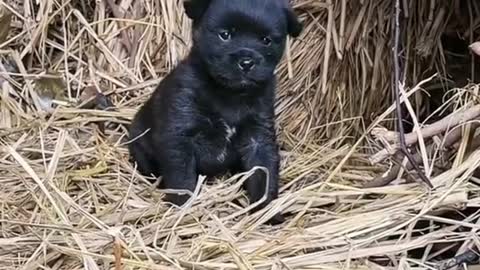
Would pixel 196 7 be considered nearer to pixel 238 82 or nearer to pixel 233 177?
pixel 238 82

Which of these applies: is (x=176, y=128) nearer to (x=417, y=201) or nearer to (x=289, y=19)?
(x=289, y=19)

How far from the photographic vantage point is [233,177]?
2.93m

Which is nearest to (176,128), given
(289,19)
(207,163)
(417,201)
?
(207,163)

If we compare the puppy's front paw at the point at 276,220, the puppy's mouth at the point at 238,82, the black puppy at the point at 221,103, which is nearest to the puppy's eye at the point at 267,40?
the black puppy at the point at 221,103

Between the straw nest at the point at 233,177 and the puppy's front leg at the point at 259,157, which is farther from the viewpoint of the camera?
the puppy's front leg at the point at 259,157

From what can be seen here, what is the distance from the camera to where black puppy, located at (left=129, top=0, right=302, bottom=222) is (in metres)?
2.79

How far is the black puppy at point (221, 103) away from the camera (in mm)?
2793

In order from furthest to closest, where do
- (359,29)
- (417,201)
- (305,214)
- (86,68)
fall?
(86,68) → (359,29) → (305,214) → (417,201)

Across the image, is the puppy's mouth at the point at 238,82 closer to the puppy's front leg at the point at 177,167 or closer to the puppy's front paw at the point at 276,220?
the puppy's front leg at the point at 177,167

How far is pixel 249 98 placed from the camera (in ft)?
9.83

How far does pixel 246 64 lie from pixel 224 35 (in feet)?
0.34

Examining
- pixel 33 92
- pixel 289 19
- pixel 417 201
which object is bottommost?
pixel 33 92

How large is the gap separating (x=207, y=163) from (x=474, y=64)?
1.06 meters

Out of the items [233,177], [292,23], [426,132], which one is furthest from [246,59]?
[426,132]
